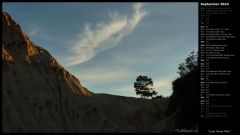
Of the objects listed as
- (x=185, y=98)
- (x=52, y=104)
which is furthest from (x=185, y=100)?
(x=52, y=104)

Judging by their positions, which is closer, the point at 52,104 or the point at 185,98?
the point at 185,98

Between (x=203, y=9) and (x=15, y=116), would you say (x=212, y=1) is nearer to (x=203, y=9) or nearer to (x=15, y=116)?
(x=203, y=9)

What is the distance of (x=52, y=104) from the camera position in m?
56.7

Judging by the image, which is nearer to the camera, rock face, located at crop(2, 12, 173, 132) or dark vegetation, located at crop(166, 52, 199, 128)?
A: dark vegetation, located at crop(166, 52, 199, 128)

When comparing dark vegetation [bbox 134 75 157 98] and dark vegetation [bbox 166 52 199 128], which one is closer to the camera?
dark vegetation [bbox 166 52 199 128]

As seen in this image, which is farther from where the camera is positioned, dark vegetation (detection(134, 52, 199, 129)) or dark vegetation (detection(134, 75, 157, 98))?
dark vegetation (detection(134, 75, 157, 98))

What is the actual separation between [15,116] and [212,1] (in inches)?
1416

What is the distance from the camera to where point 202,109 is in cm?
2186

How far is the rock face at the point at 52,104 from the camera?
175ft

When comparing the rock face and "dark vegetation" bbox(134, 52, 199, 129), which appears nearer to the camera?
"dark vegetation" bbox(134, 52, 199, 129)

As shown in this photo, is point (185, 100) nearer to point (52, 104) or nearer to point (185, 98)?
point (185, 98)

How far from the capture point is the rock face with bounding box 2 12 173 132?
2099 inches

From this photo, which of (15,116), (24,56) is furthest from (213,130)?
(24,56)

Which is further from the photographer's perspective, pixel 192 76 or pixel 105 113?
pixel 105 113
